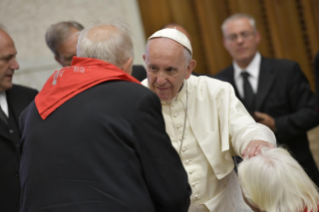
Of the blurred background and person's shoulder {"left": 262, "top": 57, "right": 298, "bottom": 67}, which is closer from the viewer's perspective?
person's shoulder {"left": 262, "top": 57, "right": 298, "bottom": 67}

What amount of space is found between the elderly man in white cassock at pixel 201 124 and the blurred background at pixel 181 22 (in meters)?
2.14

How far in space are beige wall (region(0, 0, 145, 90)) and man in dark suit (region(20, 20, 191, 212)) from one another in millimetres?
2557

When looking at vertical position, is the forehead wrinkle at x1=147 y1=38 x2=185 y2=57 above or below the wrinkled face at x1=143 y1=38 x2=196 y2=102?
above

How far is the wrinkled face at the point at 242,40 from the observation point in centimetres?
377

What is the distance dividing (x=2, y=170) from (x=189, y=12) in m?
2.96

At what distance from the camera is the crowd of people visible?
166 cm

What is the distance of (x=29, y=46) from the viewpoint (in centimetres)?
420

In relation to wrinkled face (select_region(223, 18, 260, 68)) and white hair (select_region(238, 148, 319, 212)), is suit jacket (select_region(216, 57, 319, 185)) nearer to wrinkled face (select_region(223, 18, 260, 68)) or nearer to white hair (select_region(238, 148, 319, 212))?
wrinkled face (select_region(223, 18, 260, 68))

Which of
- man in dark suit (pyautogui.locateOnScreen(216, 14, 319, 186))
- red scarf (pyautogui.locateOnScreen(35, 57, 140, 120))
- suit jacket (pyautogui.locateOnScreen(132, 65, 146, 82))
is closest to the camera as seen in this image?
red scarf (pyautogui.locateOnScreen(35, 57, 140, 120))

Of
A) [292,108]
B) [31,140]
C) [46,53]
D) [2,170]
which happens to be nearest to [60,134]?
[31,140]

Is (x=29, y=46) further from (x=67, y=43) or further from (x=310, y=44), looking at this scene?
(x=310, y=44)

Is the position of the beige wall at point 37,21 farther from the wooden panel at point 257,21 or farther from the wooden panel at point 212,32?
the wooden panel at point 212,32

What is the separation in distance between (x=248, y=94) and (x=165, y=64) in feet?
5.34

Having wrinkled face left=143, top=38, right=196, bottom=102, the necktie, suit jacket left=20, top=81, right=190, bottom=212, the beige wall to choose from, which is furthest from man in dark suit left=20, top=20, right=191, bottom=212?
the beige wall
